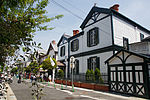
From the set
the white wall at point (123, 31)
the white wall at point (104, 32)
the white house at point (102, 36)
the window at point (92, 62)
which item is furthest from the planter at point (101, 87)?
the white wall at point (123, 31)

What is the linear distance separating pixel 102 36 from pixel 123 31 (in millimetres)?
2737

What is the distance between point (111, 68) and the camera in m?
Answer: 12.9

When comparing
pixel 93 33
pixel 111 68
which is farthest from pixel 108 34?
pixel 111 68

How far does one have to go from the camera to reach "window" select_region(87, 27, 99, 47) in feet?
53.4

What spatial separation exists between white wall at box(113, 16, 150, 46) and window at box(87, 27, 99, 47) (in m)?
2.57

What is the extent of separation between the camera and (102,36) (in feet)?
50.7

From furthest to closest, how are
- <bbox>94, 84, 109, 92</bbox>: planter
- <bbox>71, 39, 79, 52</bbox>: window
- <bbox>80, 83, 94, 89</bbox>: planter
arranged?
1. <bbox>71, 39, 79, 52</bbox>: window
2. <bbox>80, 83, 94, 89</bbox>: planter
3. <bbox>94, 84, 109, 92</bbox>: planter

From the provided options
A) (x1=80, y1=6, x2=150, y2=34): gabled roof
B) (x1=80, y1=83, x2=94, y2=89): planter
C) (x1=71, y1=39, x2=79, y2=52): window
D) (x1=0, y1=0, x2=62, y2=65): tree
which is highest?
(x1=80, y1=6, x2=150, y2=34): gabled roof

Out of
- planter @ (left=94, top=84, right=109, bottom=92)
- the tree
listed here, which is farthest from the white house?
the tree

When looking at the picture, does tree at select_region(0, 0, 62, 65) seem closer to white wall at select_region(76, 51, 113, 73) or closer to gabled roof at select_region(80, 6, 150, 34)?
white wall at select_region(76, 51, 113, 73)

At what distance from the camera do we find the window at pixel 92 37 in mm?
16278

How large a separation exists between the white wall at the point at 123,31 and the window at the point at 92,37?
2.57 meters

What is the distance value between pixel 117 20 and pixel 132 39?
3.80 m

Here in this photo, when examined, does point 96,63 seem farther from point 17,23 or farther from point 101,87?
point 17,23
